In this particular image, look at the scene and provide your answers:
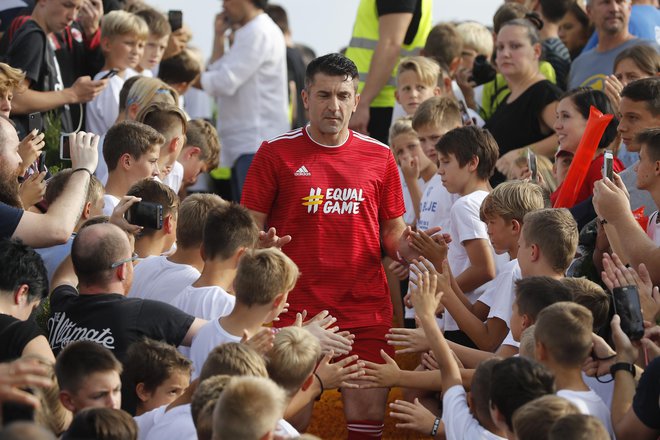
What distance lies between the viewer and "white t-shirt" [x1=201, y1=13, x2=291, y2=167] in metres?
10.4

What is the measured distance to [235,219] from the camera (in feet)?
20.0

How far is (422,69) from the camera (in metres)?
9.10

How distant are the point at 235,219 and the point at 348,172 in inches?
36.4

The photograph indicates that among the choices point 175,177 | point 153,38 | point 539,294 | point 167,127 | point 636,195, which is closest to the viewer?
point 539,294

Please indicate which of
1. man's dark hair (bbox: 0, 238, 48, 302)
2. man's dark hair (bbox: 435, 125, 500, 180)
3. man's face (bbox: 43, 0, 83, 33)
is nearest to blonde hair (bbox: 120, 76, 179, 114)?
man's face (bbox: 43, 0, 83, 33)

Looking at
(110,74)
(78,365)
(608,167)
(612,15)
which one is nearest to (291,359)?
(78,365)

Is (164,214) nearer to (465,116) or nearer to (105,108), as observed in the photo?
(105,108)

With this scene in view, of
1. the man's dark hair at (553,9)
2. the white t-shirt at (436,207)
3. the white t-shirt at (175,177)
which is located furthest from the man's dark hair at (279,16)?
the white t-shirt at (436,207)

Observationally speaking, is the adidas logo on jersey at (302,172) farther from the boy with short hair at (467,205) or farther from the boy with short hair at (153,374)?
the boy with short hair at (153,374)

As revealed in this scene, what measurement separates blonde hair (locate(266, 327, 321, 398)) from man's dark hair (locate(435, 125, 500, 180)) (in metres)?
2.37

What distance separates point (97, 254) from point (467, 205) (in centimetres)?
232

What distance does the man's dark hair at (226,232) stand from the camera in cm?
604

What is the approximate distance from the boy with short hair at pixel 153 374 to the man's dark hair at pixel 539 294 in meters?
1.49

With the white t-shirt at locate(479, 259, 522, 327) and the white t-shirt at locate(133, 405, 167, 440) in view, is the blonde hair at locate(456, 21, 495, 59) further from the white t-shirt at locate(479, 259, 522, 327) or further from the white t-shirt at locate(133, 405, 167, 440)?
the white t-shirt at locate(133, 405, 167, 440)
